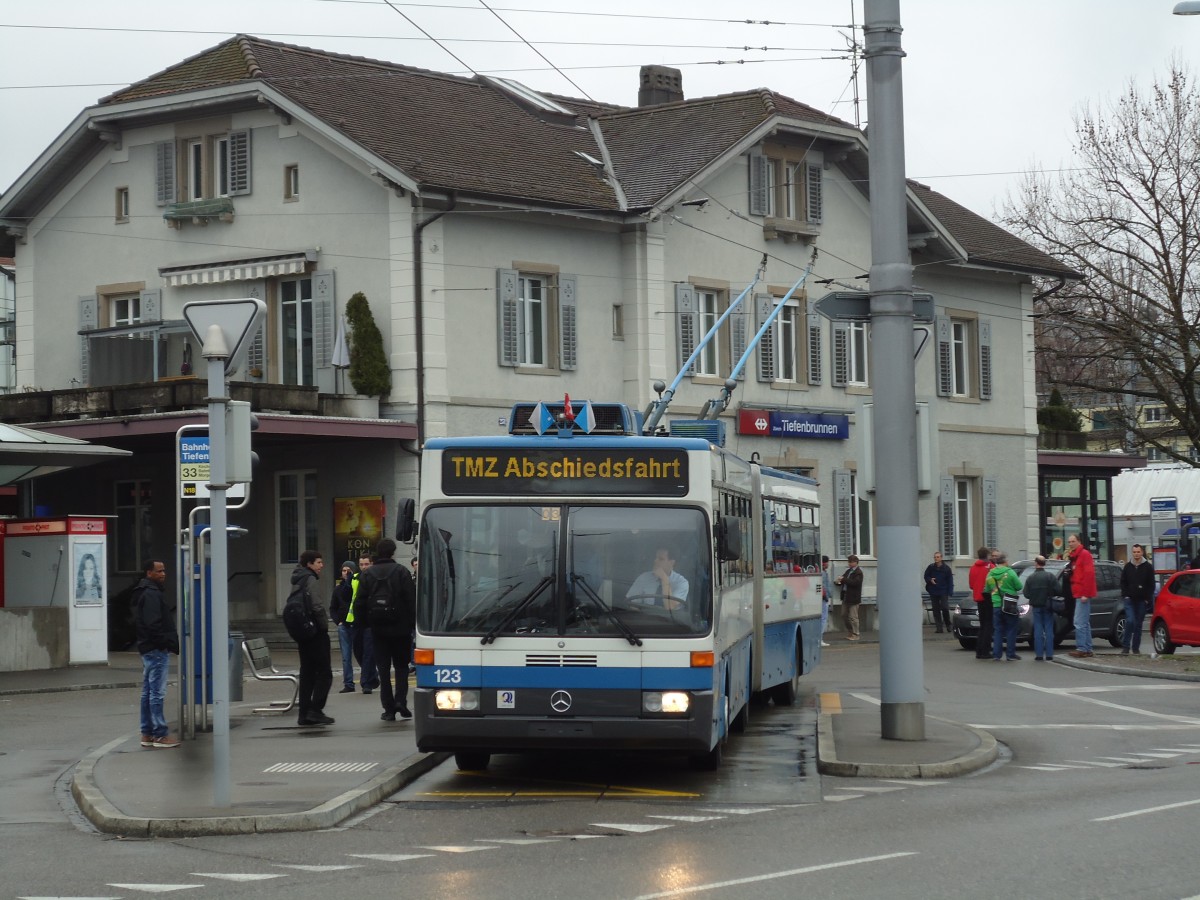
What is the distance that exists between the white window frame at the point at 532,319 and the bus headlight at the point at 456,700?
75.5ft

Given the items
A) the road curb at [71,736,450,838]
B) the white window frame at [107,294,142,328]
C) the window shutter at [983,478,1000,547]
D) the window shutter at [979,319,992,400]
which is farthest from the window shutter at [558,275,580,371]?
the road curb at [71,736,450,838]

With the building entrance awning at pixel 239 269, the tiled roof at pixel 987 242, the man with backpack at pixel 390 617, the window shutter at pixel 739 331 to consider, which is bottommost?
the man with backpack at pixel 390 617

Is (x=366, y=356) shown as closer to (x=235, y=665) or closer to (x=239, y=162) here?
(x=239, y=162)

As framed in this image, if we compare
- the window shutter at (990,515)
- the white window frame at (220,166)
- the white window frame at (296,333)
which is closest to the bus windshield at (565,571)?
the white window frame at (296,333)

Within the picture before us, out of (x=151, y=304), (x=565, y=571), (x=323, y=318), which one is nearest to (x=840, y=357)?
(x=323, y=318)

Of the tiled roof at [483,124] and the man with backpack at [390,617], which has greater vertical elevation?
the tiled roof at [483,124]

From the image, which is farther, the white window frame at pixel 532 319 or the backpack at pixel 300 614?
the white window frame at pixel 532 319

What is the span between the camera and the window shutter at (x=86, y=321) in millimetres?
38406

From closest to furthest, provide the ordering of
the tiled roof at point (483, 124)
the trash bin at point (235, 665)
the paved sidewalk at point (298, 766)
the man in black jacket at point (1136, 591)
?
1. the paved sidewalk at point (298, 766)
2. the trash bin at point (235, 665)
3. the man in black jacket at point (1136, 591)
4. the tiled roof at point (483, 124)

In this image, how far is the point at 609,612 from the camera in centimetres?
1351

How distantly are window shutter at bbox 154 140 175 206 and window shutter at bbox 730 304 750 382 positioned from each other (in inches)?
462

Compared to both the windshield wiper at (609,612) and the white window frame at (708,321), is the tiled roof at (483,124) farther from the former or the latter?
the windshield wiper at (609,612)

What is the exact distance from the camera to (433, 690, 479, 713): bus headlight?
531 inches

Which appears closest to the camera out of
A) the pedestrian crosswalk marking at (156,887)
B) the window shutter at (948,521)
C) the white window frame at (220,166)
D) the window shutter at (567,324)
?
the pedestrian crosswalk marking at (156,887)
